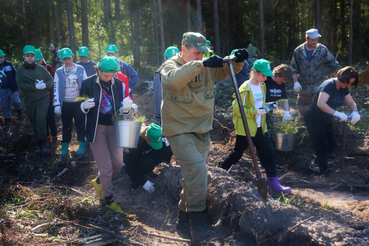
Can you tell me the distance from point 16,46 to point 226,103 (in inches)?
660

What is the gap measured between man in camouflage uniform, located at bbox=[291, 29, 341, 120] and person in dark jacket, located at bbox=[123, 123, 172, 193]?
3.01 metres

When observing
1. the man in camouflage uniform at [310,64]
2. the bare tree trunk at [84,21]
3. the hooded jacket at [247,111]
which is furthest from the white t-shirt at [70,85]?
the bare tree trunk at [84,21]

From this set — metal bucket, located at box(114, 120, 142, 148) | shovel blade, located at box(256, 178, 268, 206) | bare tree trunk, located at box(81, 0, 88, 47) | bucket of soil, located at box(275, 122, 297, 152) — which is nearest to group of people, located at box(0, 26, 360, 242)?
metal bucket, located at box(114, 120, 142, 148)

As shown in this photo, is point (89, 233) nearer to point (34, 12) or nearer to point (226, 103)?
point (226, 103)

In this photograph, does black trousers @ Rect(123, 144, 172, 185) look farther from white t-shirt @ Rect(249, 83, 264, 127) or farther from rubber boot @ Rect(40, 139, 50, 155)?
rubber boot @ Rect(40, 139, 50, 155)

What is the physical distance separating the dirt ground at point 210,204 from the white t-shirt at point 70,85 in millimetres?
1234

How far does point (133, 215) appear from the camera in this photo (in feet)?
14.2

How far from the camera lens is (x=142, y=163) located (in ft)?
16.3

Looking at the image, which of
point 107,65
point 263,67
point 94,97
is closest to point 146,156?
point 94,97

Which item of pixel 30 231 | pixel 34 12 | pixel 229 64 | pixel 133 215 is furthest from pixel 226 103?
pixel 34 12

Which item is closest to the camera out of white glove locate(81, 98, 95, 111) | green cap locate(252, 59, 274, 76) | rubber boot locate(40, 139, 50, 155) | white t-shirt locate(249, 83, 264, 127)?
white glove locate(81, 98, 95, 111)

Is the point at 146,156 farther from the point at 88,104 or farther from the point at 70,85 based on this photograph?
the point at 70,85

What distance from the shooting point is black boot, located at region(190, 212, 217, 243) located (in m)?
3.20

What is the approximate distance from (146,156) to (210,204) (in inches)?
56.2
